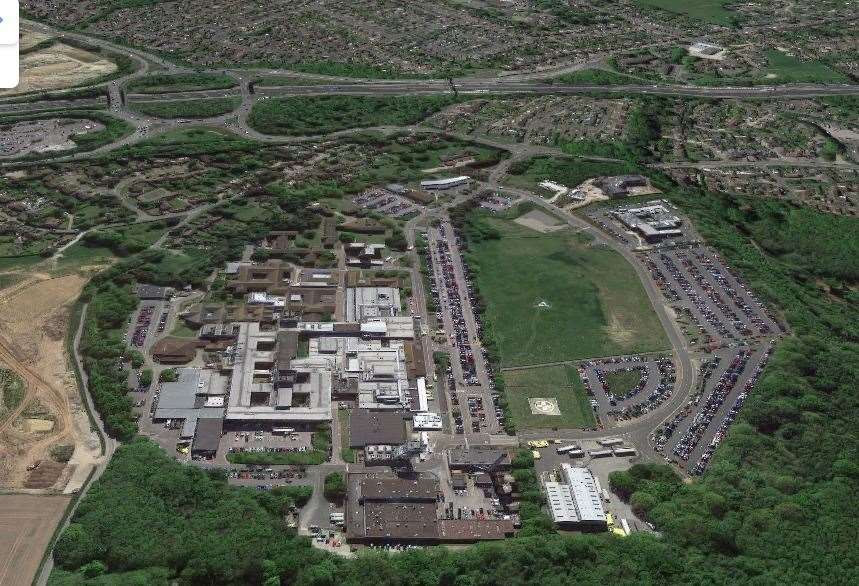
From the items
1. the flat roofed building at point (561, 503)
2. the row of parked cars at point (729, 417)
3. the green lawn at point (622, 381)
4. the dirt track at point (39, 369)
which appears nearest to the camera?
the flat roofed building at point (561, 503)

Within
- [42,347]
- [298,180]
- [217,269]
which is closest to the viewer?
[42,347]

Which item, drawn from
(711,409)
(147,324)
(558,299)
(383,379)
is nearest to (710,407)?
(711,409)

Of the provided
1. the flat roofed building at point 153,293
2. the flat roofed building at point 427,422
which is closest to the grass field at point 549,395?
the flat roofed building at point 427,422

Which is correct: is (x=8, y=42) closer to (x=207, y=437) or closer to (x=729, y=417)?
(x=207, y=437)

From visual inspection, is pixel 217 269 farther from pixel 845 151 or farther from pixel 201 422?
pixel 845 151

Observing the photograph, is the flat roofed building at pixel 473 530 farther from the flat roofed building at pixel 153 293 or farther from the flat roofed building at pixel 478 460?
the flat roofed building at pixel 153 293

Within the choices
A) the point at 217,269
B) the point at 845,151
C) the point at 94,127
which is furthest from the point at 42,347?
the point at 845,151

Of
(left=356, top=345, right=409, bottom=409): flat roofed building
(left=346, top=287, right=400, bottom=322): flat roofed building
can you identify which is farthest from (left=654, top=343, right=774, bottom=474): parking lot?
(left=346, top=287, right=400, bottom=322): flat roofed building
